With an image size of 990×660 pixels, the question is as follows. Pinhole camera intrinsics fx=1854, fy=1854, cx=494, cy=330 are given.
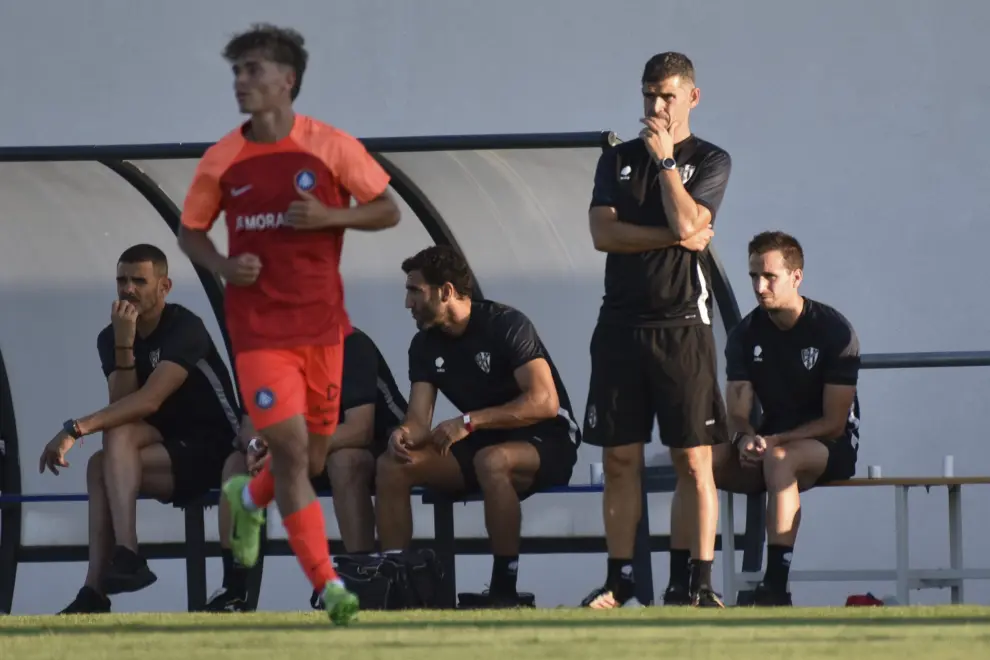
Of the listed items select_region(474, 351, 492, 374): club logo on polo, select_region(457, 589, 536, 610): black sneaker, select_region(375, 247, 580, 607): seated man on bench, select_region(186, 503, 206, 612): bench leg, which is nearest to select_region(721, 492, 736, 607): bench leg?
select_region(375, 247, 580, 607): seated man on bench

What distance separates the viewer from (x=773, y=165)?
26.7 ft

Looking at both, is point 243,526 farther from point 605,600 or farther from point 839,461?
point 839,461

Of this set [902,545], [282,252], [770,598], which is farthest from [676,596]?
[282,252]

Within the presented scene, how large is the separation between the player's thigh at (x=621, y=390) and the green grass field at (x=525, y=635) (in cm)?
64

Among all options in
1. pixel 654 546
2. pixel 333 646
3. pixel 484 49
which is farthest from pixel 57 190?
pixel 333 646

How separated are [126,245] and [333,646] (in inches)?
146

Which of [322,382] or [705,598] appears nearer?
[322,382]

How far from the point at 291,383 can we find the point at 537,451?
1917mm

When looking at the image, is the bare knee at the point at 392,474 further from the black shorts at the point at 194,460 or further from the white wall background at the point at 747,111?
the white wall background at the point at 747,111

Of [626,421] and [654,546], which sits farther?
[654,546]

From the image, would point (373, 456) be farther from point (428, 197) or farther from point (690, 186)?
point (690, 186)

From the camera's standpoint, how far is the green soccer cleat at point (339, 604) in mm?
4559

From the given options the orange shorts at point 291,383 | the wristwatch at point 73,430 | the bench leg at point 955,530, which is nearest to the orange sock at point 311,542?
the orange shorts at point 291,383

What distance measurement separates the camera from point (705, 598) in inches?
229
